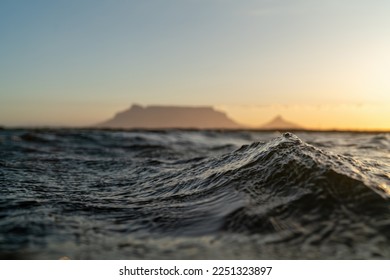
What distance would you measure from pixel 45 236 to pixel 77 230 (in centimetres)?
34

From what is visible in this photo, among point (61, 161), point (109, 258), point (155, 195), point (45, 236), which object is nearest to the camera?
point (109, 258)

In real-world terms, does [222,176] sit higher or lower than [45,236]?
higher

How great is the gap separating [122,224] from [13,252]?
3.96 ft

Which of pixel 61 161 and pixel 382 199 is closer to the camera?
pixel 382 199

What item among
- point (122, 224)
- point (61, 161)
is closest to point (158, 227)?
point (122, 224)
